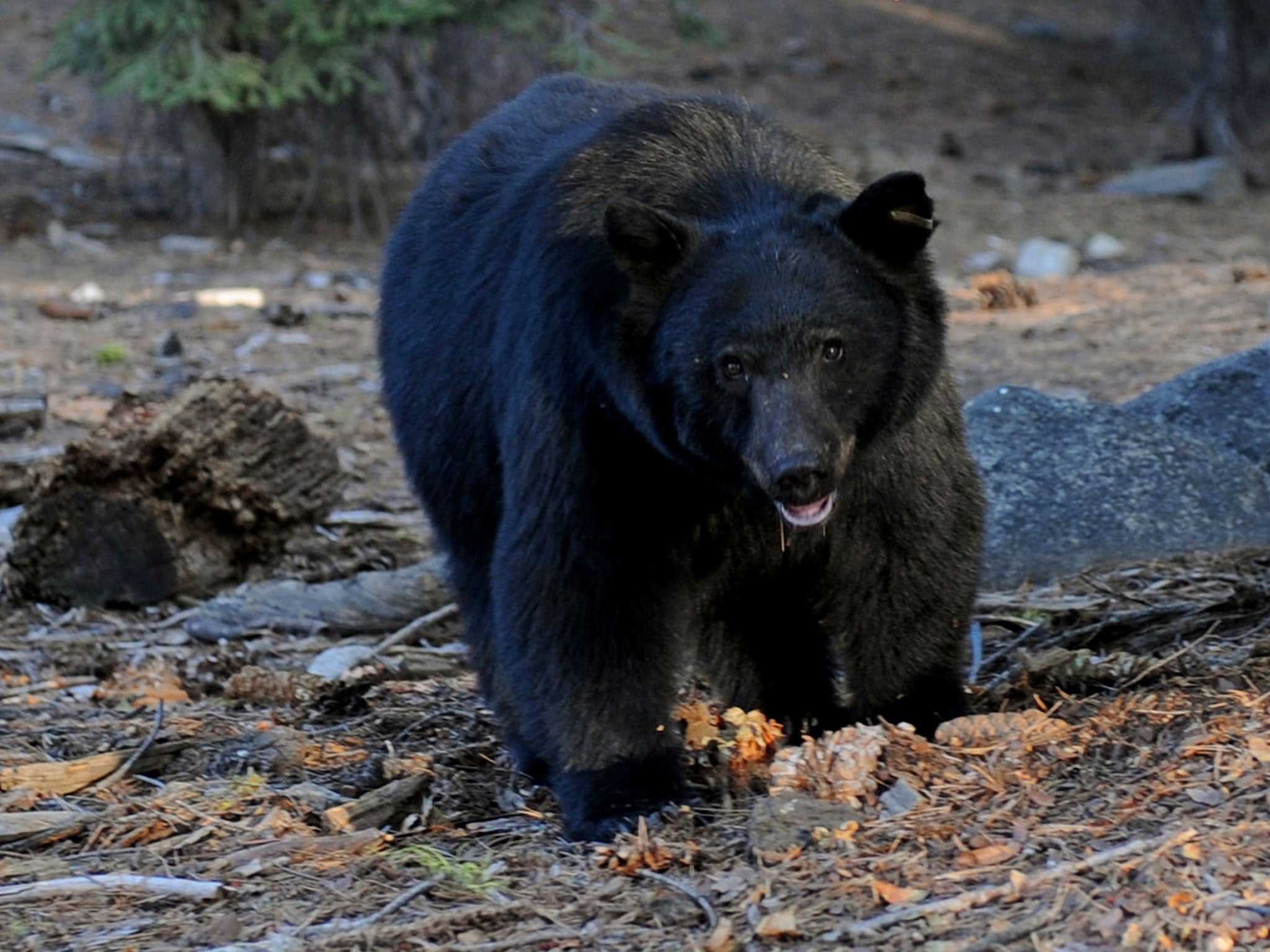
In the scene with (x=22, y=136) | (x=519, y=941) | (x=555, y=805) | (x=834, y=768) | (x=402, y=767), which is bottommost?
(x=555, y=805)

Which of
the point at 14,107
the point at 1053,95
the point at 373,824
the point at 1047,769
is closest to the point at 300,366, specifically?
the point at 373,824

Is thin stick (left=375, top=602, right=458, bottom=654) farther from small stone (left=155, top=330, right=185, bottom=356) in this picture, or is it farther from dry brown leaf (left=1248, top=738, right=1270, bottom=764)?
small stone (left=155, top=330, right=185, bottom=356)

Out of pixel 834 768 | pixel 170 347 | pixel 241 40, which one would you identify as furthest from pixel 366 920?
pixel 241 40

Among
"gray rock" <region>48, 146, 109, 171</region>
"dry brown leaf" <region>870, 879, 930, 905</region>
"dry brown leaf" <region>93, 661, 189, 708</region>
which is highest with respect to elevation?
"dry brown leaf" <region>870, 879, 930, 905</region>

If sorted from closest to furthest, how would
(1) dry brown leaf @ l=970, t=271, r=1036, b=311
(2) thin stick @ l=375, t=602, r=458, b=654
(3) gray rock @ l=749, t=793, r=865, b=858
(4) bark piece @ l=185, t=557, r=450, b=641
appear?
(3) gray rock @ l=749, t=793, r=865, b=858 → (2) thin stick @ l=375, t=602, r=458, b=654 → (4) bark piece @ l=185, t=557, r=450, b=641 → (1) dry brown leaf @ l=970, t=271, r=1036, b=311

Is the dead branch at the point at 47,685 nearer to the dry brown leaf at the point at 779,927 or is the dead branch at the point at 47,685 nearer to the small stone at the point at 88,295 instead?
the dry brown leaf at the point at 779,927

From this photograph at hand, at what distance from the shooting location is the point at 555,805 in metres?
4.80

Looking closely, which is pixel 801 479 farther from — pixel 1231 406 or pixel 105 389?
pixel 105 389

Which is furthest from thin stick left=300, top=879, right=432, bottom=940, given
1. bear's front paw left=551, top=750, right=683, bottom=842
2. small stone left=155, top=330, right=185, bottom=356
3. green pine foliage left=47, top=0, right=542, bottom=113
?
green pine foliage left=47, top=0, right=542, bottom=113

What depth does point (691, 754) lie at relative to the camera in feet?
15.9

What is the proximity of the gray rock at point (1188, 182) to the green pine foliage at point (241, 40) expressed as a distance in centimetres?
639

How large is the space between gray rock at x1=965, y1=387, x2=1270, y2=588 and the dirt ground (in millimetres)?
156

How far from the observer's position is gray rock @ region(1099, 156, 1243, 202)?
52.6 feet

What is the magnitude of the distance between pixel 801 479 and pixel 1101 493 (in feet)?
9.51
